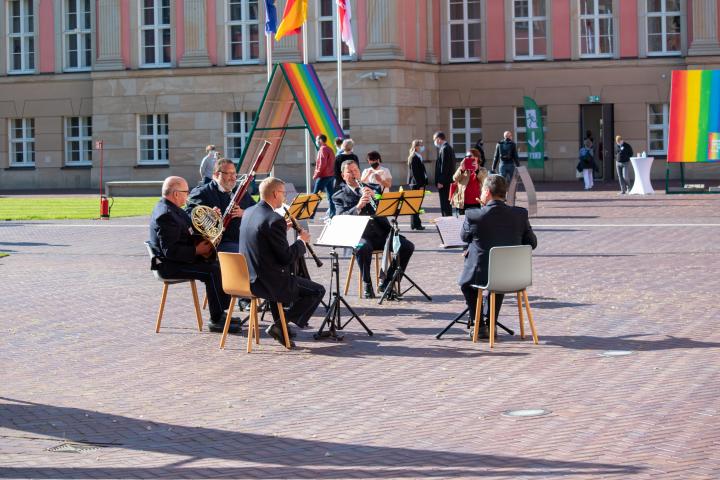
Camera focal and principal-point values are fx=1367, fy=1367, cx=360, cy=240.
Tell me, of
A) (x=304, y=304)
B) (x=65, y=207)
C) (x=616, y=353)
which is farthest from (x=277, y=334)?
(x=65, y=207)

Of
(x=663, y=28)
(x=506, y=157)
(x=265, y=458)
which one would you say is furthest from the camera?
(x=663, y=28)

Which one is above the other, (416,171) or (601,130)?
(601,130)

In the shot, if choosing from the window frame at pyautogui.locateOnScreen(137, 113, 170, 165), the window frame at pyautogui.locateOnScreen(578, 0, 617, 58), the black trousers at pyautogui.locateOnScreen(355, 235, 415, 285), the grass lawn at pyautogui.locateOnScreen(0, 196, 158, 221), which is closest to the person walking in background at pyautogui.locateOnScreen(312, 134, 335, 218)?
the grass lawn at pyautogui.locateOnScreen(0, 196, 158, 221)

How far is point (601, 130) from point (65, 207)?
1839 cm

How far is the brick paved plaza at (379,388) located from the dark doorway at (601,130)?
27.5 metres

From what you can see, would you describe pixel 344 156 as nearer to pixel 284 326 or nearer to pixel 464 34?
pixel 284 326

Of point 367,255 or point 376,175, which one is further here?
point 376,175

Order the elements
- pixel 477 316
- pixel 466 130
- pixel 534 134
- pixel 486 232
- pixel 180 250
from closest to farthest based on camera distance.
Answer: pixel 477 316 → pixel 486 232 → pixel 180 250 → pixel 534 134 → pixel 466 130

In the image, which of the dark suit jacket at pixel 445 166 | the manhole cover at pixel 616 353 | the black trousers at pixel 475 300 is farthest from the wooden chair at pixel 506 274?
the dark suit jacket at pixel 445 166

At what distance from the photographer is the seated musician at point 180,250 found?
1323cm

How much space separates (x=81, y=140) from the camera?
4903cm

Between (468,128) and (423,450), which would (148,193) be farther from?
(423,450)

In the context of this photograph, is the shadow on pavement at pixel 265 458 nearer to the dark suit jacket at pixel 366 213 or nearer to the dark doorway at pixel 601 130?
the dark suit jacket at pixel 366 213

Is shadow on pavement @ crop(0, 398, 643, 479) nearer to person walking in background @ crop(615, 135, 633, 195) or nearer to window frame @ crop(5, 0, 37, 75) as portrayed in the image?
person walking in background @ crop(615, 135, 633, 195)
